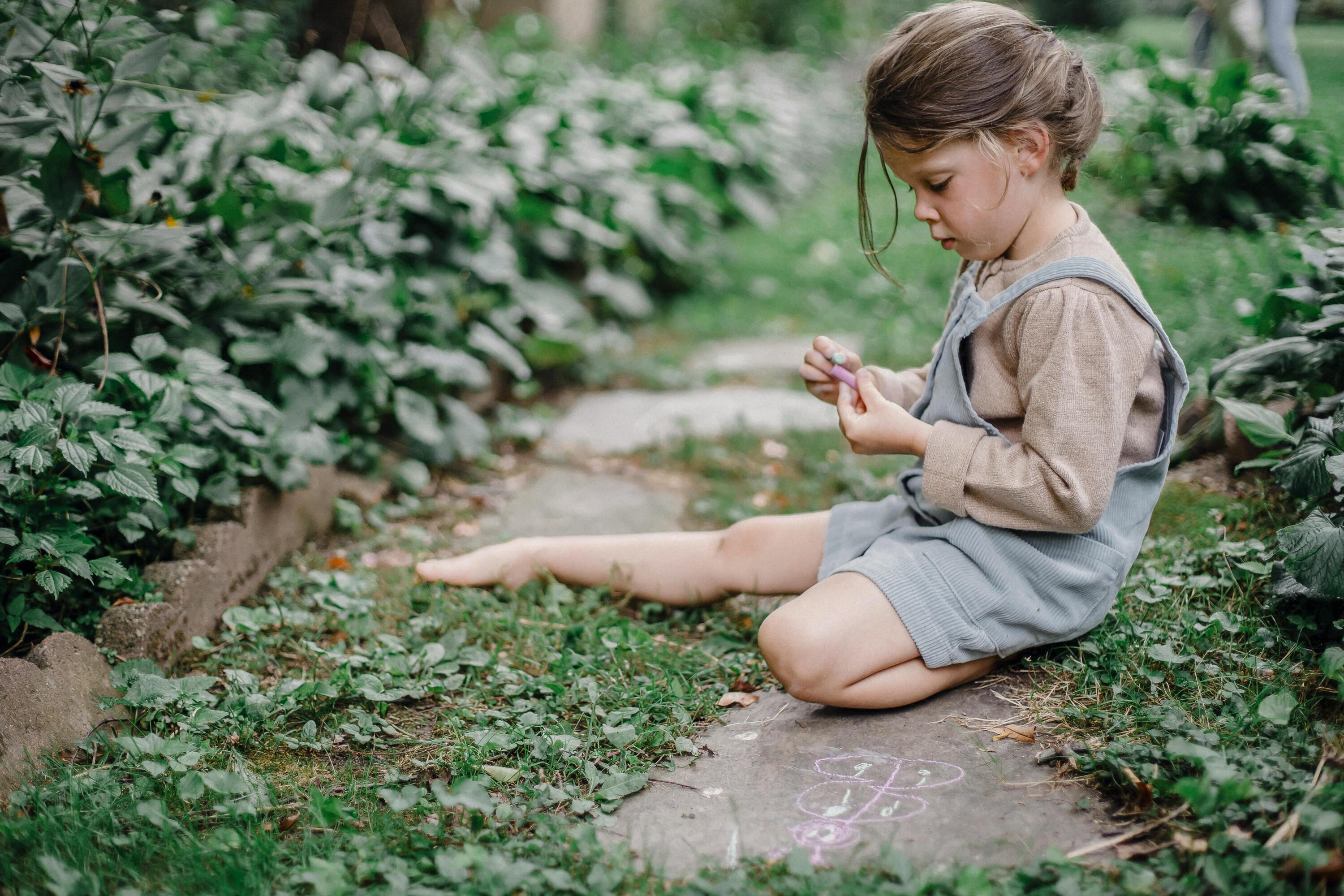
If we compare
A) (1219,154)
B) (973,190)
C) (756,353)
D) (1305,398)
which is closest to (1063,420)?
(973,190)

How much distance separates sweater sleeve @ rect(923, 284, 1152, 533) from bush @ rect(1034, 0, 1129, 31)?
17368 millimetres

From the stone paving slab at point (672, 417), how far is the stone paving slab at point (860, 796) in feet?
5.45

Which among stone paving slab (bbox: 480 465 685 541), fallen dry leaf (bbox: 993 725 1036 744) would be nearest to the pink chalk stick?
fallen dry leaf (bbox: 993 725 1036 744)

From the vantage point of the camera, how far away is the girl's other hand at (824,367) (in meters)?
1.88

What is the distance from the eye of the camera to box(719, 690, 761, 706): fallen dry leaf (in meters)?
1.87

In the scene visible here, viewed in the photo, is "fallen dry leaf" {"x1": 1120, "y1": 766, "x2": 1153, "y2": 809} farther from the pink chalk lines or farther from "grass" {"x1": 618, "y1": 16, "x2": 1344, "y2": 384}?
"grass" {"x1": 618, "y1": 16, "x2": 1344, "y2": 384}

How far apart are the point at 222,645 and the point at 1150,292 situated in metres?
2.93

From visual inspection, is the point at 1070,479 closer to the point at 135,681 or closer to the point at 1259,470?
the point at 1259,470

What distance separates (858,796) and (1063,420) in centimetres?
68

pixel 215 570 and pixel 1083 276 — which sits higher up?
pixel 1083 276

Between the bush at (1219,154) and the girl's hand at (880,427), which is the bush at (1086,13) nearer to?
the bush at (1219,154)

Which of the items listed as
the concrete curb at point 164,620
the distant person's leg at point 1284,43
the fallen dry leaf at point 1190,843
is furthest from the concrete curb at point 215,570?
the distant person's leg at point 1284,43

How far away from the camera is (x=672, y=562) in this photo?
7.40ft

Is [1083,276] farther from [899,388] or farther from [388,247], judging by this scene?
[388,247]
